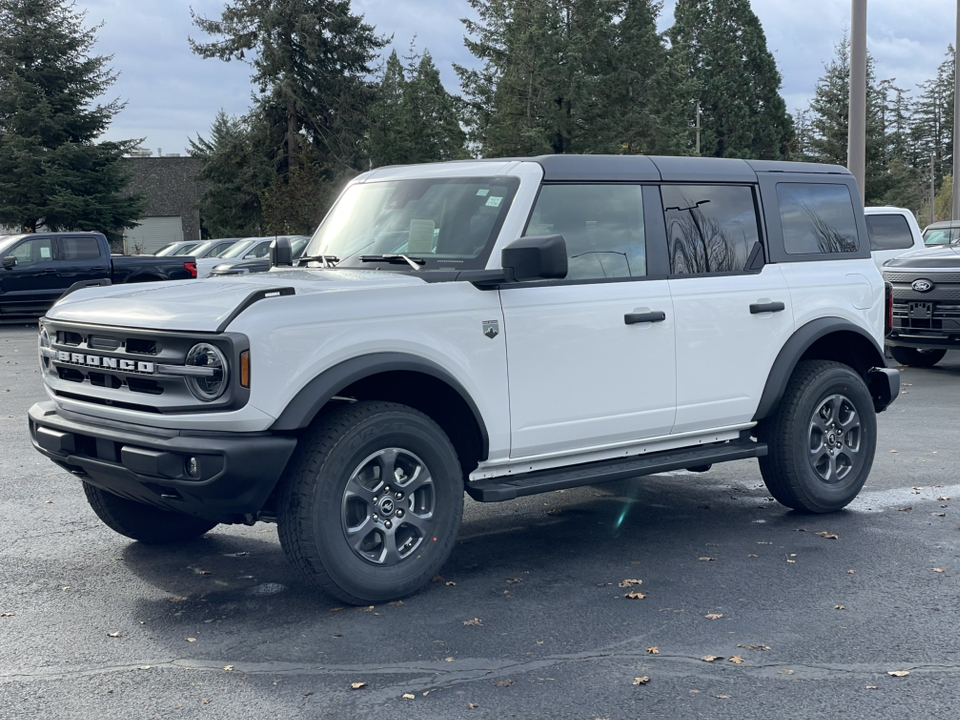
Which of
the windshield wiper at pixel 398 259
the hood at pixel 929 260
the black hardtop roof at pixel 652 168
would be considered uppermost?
the black hardtop roof at pixel 652 168

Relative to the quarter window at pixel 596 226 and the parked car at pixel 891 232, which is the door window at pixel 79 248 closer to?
the parked car at pixel 891 232

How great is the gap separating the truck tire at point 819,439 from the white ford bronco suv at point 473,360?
0.05 feet

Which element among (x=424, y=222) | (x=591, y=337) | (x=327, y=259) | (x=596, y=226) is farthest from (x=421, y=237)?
(x=591, y=337)

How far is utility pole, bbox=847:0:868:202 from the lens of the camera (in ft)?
51.5

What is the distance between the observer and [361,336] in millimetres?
4832

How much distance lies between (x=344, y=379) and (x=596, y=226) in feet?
5.86

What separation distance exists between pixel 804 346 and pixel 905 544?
1.22 metres

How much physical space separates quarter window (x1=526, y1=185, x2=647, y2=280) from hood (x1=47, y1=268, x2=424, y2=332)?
0.89 meters

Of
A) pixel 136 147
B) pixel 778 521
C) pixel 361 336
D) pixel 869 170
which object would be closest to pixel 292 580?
pixel 361 336

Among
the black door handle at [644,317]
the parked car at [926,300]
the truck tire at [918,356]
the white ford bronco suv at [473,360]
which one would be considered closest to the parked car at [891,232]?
the truck tire at [918,356]

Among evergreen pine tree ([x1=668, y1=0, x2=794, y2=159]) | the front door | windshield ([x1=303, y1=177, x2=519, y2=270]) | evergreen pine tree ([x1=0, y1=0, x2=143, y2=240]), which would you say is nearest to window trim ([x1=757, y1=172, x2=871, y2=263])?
the front door

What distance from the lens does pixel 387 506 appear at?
198 inches

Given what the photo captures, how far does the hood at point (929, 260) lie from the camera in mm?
13414

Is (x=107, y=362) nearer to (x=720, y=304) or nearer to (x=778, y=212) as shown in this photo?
(x=720, y=304)
